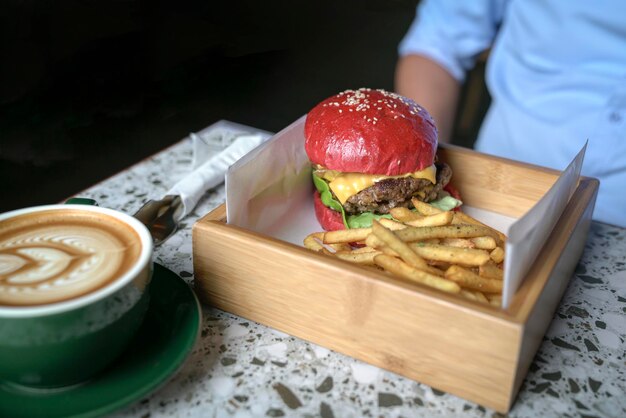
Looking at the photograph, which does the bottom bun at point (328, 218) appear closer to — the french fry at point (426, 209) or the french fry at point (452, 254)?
the french fry at point (426, 209)

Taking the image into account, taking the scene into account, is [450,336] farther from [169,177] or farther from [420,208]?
[169,177]

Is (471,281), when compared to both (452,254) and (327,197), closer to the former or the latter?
(452,254)

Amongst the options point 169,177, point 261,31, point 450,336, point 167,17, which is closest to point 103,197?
point 169,177

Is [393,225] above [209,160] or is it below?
above

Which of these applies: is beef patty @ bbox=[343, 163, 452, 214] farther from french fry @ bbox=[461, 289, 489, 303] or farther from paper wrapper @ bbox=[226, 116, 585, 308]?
french fry @ bbox=[461, 289, 489, 303]

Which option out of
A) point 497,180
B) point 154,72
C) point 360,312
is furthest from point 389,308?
point 154,72

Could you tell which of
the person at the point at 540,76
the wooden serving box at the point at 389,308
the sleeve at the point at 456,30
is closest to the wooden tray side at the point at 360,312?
the wooden serving box at the point at 389,308
